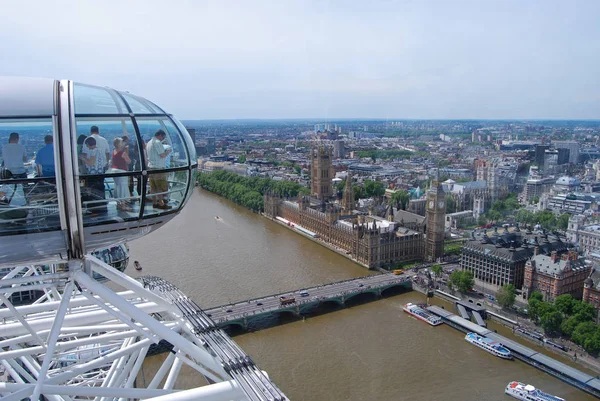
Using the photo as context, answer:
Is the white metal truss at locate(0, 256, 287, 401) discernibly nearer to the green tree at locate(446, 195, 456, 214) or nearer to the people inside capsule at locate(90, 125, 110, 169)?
the people inside capsule at locate(90, 125, 110, 169)

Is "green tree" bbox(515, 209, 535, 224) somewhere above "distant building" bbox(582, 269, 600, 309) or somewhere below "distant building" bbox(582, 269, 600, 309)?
below

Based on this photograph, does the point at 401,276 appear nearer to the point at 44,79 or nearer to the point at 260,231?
the point at 260,231

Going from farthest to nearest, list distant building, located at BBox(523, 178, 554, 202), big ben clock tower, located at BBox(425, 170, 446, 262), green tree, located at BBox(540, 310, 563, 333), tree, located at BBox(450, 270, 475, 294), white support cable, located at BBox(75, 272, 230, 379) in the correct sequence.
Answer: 1. distant building, located at BBox(523, 178, 554, 202)
2. big ben clock tower, located at BBox(425, 170, 446, 262)
3. tree, located at BBox(450, 270, 475, 294)
4. green tree, located at BBox(540, 310, 563, 333)
5. white support cable, located at BBox(75, 272, 230, 379)

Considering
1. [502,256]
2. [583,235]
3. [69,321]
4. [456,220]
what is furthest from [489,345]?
[456,220]

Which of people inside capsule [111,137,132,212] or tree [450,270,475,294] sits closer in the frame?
people inside capsule [111,137,132,212]

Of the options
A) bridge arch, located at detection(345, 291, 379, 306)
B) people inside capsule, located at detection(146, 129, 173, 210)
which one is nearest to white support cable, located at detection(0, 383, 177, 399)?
people inside capsule, located at detection(146, 129, 173, 210)
